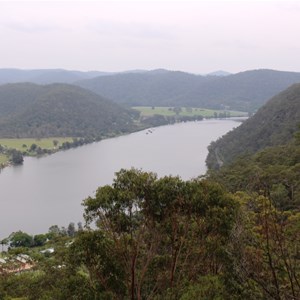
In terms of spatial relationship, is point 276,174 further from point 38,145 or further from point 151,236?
point 38,145

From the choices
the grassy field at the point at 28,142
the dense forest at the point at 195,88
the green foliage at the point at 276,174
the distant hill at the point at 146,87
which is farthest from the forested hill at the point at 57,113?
the green foliage at the point at 276,174

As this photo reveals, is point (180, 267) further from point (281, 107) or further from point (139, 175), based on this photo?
point (281, 107)

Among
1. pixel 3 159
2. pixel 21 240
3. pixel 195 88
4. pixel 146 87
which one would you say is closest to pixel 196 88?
pixel 195 88

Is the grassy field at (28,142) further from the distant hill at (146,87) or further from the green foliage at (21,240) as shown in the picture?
the distant hill at (146,87)

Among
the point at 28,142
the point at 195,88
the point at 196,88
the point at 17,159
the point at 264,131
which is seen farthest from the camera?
the point at 195,88

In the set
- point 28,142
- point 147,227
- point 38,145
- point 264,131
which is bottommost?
point 38,145

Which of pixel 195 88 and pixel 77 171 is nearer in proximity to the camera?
pixel 77 171

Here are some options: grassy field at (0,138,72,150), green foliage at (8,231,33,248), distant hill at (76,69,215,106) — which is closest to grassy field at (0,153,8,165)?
grassy field at (0,138,72,150)
